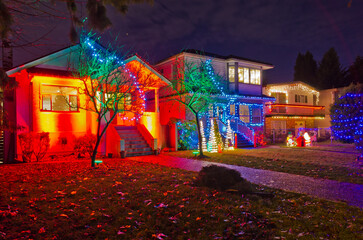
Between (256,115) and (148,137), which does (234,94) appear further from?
(148,137)

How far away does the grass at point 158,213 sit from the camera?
441 cm

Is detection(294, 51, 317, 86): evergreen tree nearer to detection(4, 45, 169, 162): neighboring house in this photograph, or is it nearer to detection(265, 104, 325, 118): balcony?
detection(265, 104, 325, 118): balcony

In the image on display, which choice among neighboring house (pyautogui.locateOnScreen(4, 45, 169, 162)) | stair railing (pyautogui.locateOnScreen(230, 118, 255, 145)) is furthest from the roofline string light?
stair railing (pyautogui.locateOnScreen(230, 118, 255, 145))

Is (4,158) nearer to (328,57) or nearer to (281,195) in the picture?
(281,195)

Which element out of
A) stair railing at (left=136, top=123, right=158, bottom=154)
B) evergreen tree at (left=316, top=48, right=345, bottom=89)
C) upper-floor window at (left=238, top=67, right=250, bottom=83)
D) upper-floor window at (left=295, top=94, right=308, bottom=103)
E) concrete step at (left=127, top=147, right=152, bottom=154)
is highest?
evergreen tree at (left=316, top=48, right=345, bottom=89)

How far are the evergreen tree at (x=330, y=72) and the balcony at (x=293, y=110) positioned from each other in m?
24.0

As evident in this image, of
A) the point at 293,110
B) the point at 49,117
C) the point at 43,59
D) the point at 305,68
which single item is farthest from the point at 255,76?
the point at 305,68

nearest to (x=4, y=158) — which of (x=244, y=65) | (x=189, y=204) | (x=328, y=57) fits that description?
(x=189, y=204)

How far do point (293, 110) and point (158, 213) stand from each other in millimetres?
30262

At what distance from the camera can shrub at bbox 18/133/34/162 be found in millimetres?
12242

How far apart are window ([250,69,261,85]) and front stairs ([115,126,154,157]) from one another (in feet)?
44.9

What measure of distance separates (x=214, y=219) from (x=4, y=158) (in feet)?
40.2

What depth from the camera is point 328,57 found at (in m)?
56.7

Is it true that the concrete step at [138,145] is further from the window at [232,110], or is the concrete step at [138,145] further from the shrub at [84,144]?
the window at [232,110]
